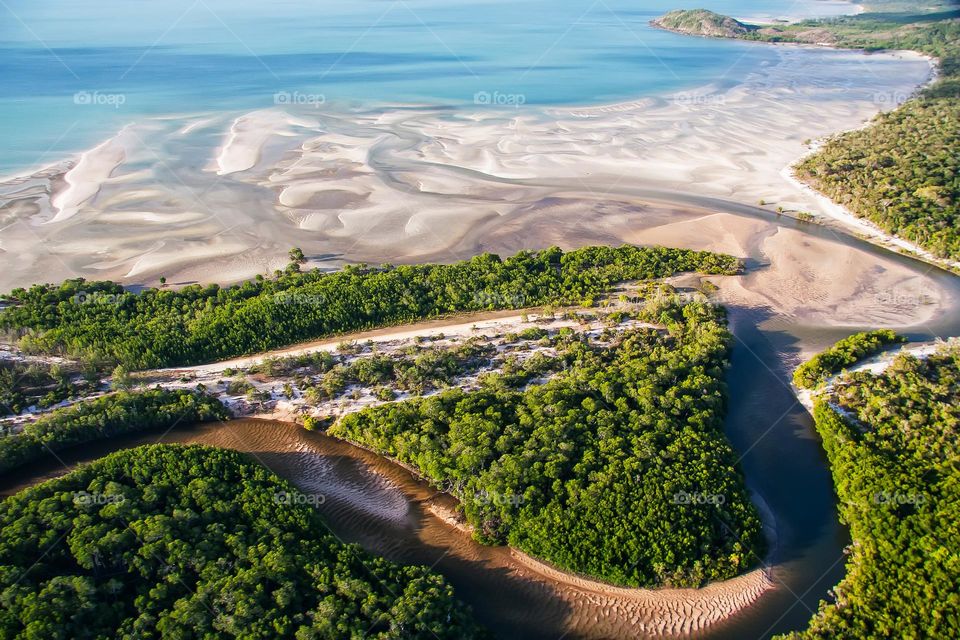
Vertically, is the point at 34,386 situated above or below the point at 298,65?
below

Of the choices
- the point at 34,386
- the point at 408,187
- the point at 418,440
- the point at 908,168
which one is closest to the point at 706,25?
the point at 908,168

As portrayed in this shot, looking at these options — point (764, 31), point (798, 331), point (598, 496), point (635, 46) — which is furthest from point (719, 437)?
point (764, 31)

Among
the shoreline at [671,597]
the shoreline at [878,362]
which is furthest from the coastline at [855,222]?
the shoreline at [671,597]

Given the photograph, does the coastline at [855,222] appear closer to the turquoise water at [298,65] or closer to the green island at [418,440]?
the green island at [418,440]

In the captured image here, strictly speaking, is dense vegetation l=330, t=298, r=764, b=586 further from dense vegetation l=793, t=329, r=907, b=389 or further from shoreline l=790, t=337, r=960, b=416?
dense vegetation l=793, t=329, r=907, b=389

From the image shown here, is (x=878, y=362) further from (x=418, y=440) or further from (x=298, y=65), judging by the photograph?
(x=298, y=65)
